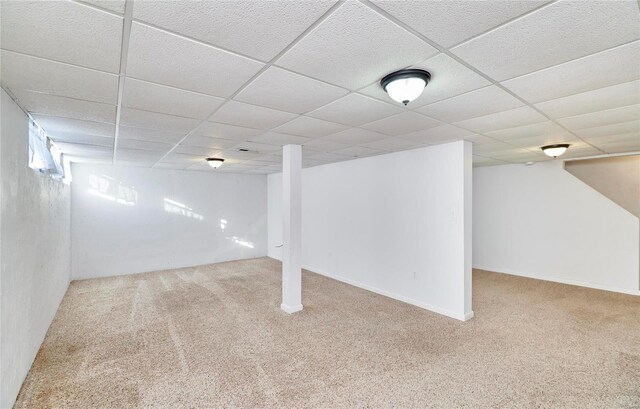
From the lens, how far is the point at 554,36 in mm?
1501

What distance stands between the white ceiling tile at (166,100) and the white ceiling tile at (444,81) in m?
1.30

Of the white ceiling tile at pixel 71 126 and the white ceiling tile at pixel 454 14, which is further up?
the white ceiling tile at pixel 454 14

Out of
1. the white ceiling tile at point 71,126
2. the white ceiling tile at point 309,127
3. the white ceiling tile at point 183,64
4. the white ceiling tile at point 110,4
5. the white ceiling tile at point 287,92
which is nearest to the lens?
the white ceiling tile at point 110,4

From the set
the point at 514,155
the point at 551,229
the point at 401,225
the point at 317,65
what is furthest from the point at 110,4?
the point at 551,229

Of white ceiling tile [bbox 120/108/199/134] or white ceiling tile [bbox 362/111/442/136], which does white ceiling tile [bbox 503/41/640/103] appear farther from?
white ceiling tile [bbox 120/108/199/134]

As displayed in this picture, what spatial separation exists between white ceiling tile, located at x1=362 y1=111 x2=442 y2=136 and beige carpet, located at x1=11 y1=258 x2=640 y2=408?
7.83 feet

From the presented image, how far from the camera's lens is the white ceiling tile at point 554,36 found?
1.30 meters

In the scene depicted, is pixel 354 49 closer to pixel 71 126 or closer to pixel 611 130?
pixel 71 126

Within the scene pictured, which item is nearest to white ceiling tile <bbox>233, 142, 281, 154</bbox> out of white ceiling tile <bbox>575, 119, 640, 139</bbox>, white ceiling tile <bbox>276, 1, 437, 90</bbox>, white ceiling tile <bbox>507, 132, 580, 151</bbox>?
white ceiling tile <bbox>276, 1, 437, 90</bbox>

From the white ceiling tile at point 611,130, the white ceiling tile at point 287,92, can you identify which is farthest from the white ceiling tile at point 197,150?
the white ceiling tile at point 611,130

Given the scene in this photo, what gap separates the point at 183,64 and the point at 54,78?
949mm

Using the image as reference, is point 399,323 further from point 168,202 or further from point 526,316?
point 168,202

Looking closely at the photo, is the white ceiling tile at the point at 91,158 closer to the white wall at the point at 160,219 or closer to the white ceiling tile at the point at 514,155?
the white wall at the point at 160,219

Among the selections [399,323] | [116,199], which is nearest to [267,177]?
[116,199]
